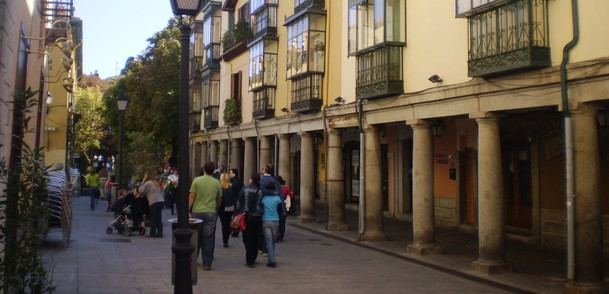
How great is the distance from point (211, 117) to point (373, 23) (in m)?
17.2

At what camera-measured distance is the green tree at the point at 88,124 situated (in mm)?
47750

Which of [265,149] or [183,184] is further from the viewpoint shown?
[265,149]

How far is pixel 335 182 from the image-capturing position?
17.8m

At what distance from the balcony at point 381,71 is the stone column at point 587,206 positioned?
17.3 ft

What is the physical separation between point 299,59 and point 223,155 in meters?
10.8

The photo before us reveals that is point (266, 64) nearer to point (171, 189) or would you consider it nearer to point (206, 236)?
point (171, 189)

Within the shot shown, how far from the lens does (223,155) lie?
29672 millimetres

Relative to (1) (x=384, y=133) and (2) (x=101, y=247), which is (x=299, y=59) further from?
(2) (x=101, y=247)

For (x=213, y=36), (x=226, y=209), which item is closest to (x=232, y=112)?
(x=213, y=36)

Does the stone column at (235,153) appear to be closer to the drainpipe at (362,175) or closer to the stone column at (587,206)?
the drainpipe at (362,175)

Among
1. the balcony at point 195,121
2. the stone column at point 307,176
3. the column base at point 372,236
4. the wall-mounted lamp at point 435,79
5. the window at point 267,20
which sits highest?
the window at point 267,20

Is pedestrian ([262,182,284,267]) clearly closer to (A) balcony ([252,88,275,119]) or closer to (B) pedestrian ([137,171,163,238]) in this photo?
(B) pedestrian ([137,171,163,238])

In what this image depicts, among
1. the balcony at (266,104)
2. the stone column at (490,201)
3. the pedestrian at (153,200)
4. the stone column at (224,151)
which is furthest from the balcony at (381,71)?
the stone column at (224,151)

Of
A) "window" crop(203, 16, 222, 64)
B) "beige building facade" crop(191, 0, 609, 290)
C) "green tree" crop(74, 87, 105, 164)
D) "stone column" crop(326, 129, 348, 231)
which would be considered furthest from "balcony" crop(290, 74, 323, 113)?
"green tree" crop(74, 87, 105, 164)
